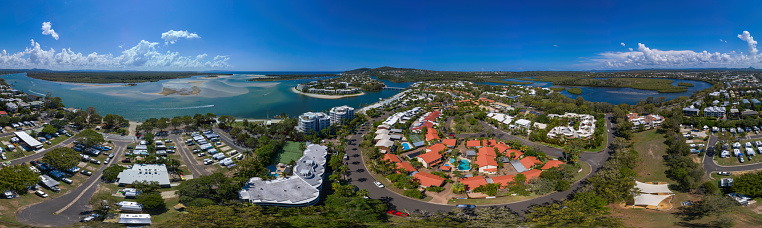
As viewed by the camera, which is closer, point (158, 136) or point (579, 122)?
point (158, 136)

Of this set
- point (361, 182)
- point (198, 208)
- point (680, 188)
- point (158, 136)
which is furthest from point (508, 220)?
point (158, 136)

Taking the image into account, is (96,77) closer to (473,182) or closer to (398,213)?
(398,213)

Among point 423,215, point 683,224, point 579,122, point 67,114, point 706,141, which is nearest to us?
point 683,224

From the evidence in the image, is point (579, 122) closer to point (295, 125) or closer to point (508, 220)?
point (508, 220)

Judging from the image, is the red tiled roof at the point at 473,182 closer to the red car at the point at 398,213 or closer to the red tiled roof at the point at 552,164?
the red car at the point at 398,213

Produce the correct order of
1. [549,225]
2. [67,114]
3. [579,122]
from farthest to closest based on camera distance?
[579,122] → [67,114] → [549,225]

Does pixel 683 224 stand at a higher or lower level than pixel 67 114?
lower
